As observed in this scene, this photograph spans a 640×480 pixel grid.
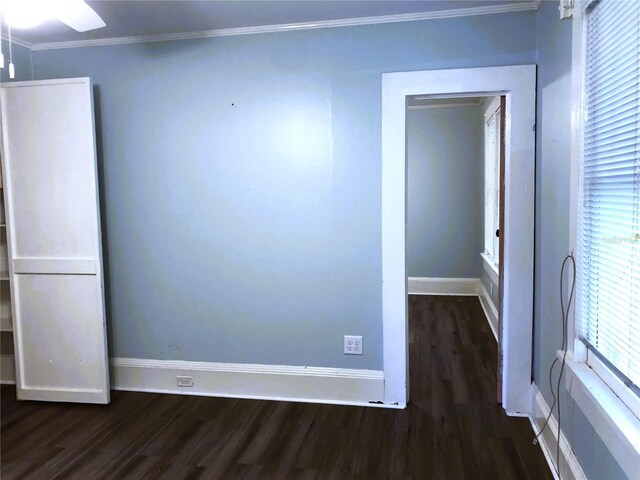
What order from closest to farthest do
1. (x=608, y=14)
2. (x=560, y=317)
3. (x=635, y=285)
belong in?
(x=635, y=285)
(x=608, y=14)
(x=560, y=317)

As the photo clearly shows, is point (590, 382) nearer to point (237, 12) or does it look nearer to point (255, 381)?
point (255, 381)

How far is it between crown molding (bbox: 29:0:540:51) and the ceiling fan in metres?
1.14

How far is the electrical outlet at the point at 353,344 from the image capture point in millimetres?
2845

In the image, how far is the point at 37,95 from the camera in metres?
2.84

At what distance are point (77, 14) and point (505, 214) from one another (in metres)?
2.32

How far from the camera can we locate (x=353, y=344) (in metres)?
2.85

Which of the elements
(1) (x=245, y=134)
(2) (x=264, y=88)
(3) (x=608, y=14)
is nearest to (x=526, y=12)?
(3) (x=608, y=14)

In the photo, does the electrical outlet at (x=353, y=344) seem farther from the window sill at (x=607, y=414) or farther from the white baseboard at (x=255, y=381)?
the window sill at (x=607, y=414)

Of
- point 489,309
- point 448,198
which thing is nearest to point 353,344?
point 489,309

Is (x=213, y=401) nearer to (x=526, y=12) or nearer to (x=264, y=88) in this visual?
(x=264, y=88)

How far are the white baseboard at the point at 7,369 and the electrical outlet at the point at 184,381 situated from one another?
124cm

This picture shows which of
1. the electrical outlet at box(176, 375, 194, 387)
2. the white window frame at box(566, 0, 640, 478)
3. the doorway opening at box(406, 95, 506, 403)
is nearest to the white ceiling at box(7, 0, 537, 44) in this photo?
the white window frame at box(566, 0, 640, 478)

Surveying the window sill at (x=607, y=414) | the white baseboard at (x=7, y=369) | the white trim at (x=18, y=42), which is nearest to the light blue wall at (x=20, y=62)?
the white trim at (x=18, y=42)

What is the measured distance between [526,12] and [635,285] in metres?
1.80
